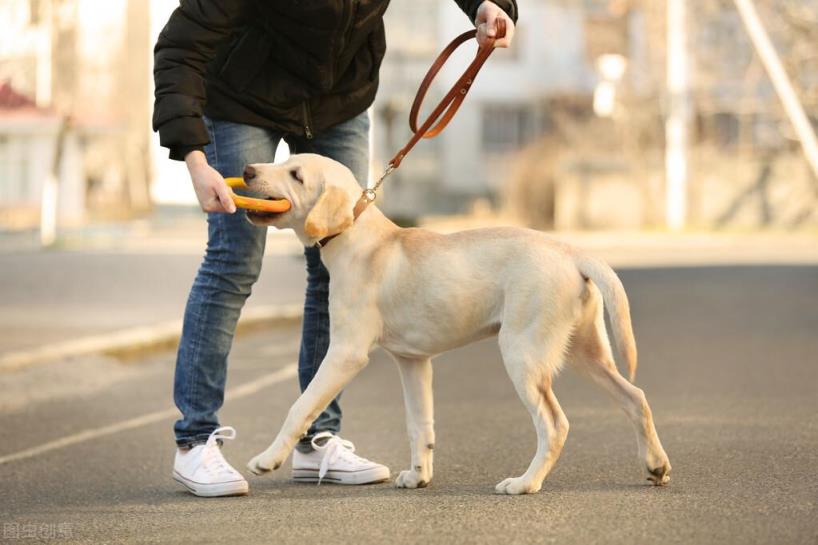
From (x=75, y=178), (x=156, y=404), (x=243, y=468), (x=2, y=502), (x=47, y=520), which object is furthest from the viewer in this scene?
(x=75, y=178)

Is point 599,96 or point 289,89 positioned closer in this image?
point 289,89

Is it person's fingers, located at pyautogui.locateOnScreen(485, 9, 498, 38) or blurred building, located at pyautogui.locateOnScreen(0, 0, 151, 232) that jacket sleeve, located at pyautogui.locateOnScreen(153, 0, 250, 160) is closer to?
person's fingers, located at pyautogui.locateOnScreen(485, 9, 498, 38)

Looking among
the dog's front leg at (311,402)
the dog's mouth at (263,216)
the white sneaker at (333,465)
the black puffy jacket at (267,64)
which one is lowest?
the white sneaker at (333,465)

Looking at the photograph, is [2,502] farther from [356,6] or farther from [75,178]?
[75,178]

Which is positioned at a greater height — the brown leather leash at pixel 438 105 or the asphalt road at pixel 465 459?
the brown leather leash at pixel 438 105

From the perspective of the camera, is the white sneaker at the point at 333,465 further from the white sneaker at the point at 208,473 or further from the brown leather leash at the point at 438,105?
the brown leather leash at the point at 438,105

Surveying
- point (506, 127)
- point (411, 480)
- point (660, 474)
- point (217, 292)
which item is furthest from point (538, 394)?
point (506, 127)

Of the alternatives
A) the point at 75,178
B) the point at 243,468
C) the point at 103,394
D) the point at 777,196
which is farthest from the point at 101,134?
the point at 243,468

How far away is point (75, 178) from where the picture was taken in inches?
1651

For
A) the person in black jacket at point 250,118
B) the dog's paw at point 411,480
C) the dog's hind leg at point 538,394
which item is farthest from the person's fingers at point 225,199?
the dog's paw at point 411,480

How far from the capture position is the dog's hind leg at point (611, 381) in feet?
16.5

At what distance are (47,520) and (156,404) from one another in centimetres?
378

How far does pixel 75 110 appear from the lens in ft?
131

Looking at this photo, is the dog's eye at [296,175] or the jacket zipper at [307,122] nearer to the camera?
the dog's eye at [296,175]
